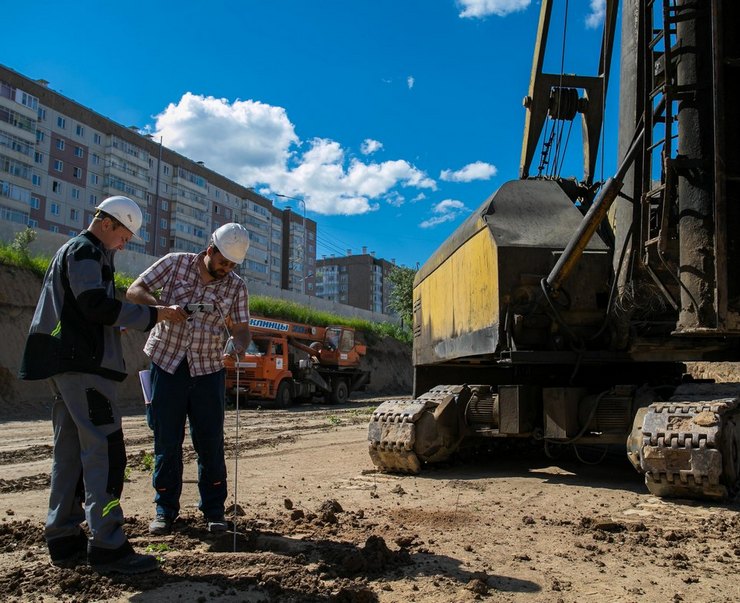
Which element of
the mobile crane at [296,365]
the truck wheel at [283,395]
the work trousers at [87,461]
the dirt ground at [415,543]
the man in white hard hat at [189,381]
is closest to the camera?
the dirt ground at [415,543]

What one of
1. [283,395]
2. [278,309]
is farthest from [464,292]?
[278,309]

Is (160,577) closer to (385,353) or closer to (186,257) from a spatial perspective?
(186,257)

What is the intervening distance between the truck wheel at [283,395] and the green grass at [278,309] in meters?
6.42

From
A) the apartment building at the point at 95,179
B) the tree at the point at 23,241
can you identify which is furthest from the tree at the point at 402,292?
the tree at the point at 23,241

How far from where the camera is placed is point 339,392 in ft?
89.7

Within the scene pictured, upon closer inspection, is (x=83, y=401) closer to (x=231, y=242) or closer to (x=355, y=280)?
(x=231, y=242)

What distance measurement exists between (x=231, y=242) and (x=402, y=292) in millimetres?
47659

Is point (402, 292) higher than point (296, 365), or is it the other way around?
point (402, 292)

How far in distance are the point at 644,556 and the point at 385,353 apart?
39.5 metres

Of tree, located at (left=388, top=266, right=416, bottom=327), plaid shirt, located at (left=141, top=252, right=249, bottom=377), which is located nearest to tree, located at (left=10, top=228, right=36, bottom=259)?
plaid shirt, located at (left=141, top=252, right=249, bottom=377)

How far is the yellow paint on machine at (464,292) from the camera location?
6258 millimetres

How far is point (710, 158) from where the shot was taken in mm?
4594

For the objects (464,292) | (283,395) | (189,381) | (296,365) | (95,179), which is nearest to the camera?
(189,381)

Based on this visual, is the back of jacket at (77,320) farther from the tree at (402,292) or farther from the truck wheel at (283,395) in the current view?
the tree at (402,292)
